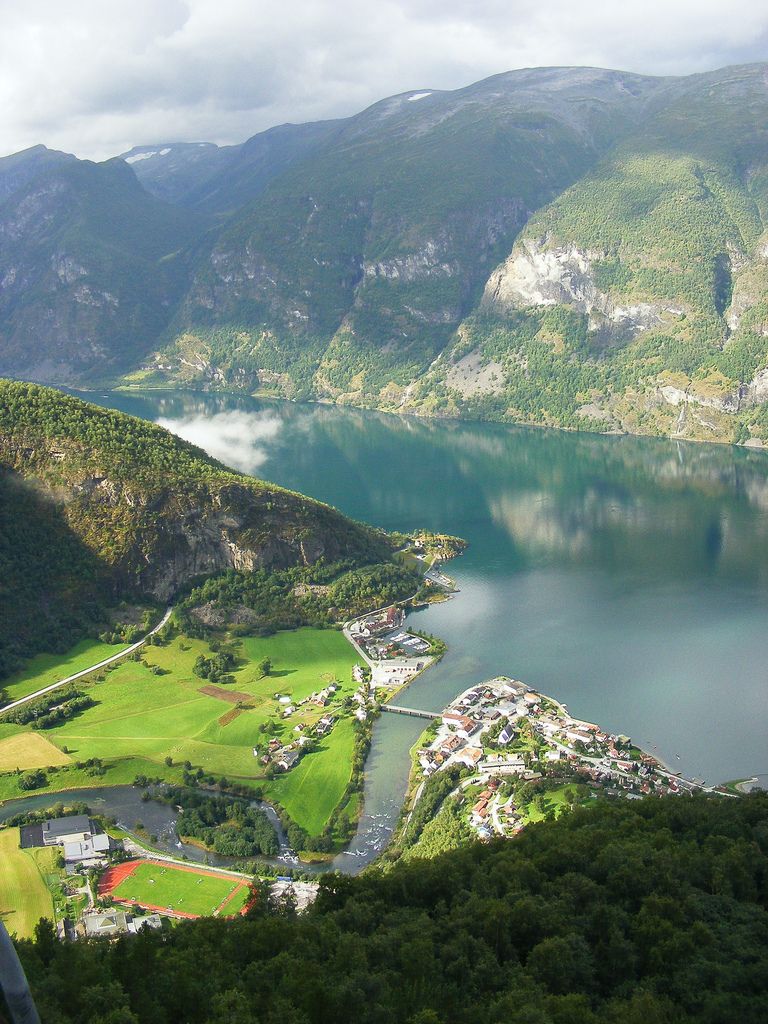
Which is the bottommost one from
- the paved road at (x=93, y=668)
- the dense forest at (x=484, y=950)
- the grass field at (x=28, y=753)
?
the grass field at (x=28, y=753)

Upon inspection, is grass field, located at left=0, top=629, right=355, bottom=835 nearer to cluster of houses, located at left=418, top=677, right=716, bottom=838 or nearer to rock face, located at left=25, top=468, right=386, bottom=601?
cluster of houses, located at left=418, top=677, right=716, bottom=838

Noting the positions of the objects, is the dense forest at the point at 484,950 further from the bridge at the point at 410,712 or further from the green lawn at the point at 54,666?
the green lawn at the point at 54,666

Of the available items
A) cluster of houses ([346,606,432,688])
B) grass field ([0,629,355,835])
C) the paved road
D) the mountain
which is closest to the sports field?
grass field ([0,629,355,835])

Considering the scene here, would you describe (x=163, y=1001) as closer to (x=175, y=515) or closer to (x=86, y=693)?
(x=86, y=693)

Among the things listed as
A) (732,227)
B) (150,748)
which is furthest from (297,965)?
(732,227)

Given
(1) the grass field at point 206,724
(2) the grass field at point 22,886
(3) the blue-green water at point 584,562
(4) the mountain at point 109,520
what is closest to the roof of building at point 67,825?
(2) the grass field at point 22,886

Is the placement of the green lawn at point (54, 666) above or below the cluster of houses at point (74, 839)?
above

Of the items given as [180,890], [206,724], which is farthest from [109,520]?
[180,890]

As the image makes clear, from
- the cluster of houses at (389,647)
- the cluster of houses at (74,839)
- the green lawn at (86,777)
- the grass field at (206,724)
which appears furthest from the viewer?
the cluster of houses at (389,647)
